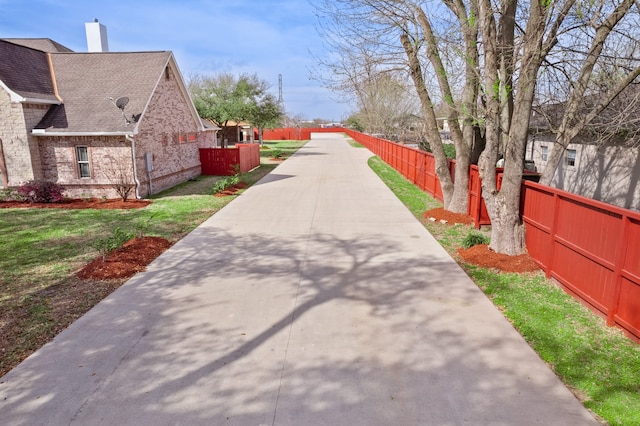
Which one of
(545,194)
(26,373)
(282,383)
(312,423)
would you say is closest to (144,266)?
(26,373)

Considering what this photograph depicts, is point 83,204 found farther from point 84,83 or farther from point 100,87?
point 84,83

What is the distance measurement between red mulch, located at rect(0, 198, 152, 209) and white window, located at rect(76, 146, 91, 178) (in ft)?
3.27

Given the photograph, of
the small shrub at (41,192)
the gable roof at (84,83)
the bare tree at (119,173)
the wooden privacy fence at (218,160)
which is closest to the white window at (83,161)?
the bare tree at (119,173)

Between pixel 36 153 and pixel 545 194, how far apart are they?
1645 centimetres

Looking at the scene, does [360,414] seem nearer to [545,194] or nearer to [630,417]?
[630,417]

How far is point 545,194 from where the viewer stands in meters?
7.84

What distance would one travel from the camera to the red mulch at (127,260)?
26.1ft

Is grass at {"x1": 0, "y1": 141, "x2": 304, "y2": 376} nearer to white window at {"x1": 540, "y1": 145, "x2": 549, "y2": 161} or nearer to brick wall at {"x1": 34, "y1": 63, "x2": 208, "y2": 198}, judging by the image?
brick wall at {"x1": 34, "y1": 63, "x2": 208, "y2": 198}

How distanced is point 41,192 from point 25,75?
485 cm

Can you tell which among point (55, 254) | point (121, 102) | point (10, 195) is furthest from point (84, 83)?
point (55, 254)

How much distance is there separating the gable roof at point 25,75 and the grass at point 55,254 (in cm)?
427

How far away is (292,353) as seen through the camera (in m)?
5.21

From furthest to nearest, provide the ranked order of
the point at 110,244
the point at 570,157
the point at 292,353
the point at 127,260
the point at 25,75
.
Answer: the point at 570,157 < the point at 25,75 < the point at 110,244 < the point at 127,260 < the point at 292,353

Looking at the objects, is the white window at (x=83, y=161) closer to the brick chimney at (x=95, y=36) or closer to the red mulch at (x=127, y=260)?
the red mulch at (x=127, y=260)
